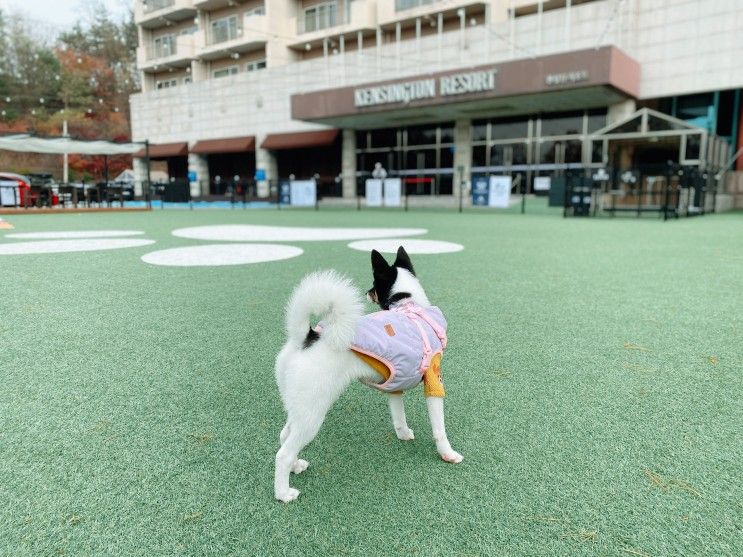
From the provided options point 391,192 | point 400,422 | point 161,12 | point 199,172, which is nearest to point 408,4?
point 391,192

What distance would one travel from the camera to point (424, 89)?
66.0 feet

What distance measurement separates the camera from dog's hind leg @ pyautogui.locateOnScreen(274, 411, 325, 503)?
1609 mm

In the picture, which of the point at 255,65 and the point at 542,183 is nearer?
the point at 542,183

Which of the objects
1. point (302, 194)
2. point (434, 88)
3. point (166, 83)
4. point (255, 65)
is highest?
point (166, 83)

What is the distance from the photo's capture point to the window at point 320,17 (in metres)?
29.8

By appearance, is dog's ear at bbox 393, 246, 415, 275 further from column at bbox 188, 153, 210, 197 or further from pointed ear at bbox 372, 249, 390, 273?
column at bbox 188, 153, 210, 197

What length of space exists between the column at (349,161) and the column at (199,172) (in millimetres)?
12107

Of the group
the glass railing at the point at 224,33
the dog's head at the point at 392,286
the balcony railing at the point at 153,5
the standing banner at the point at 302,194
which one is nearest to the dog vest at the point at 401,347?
the dog's head at the point at 392,286

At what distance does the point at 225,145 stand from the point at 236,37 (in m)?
7.10

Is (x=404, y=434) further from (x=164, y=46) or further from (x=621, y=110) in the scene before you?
(x=164, y=46)

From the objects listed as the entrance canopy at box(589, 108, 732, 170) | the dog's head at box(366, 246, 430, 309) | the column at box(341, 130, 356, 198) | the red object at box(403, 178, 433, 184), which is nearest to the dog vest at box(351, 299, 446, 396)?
the dog's head at box(366, 246, 430, 309)

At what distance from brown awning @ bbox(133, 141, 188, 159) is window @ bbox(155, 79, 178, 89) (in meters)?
5.74

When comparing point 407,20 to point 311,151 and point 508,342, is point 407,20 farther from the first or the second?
point 508,342

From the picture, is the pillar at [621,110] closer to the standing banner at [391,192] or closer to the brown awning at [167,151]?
the standing banner at [391,192]
